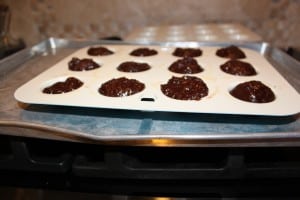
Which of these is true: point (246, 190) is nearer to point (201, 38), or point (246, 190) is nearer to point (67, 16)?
point (201, 38)

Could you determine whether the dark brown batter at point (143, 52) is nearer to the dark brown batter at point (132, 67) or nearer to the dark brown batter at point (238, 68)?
the dark brown batter at point (132, 67)

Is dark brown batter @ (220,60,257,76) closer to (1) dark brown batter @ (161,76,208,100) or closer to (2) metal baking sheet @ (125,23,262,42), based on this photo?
(1) dark brown batter @ (161,76,208,100)

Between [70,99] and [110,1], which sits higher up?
[110,1]

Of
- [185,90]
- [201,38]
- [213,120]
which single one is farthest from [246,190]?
[201,38]

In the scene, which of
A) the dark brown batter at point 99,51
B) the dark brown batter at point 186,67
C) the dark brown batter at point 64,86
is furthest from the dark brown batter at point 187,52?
the dark brown batter at point 64,86

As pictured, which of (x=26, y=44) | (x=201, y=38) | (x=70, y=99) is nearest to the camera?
(x=70, y=99)

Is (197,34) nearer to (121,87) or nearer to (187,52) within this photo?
(187,52)

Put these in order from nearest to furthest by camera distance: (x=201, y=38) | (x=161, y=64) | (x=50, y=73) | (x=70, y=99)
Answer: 1. (x=70, y=99)
2. (x=50, y=73)
3. (x=161, y=64)
4. (x=201, y=38)
